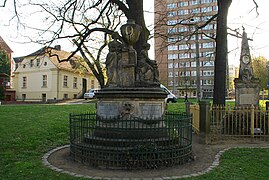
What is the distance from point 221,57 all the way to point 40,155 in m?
10.3

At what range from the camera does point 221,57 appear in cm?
1375

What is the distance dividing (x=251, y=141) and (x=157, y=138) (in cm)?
521

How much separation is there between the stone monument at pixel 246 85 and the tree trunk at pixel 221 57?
0.88m

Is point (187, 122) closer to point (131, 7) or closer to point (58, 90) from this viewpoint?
point (131, 7)

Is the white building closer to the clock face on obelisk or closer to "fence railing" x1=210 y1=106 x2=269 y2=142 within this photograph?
the clock face on obelisk

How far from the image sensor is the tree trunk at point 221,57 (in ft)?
44.9

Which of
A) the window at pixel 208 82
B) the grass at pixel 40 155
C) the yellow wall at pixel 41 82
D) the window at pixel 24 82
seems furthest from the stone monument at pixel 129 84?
the window at pixel 208 82

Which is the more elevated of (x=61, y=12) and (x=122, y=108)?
(x=61, y=12)

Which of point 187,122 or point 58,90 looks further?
point 58,90

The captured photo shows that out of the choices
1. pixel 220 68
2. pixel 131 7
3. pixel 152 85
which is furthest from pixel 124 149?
pixel 220 68

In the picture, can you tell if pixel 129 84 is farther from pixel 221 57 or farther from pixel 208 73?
pixel 208 73

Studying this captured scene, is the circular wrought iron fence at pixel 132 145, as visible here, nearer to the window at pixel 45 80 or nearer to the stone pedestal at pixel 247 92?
Answer: the stone pedestal at pixel 247 92

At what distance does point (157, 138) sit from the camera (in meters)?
7.22

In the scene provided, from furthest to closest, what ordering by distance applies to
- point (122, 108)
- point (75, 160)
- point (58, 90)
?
point (58, 90) → point (122, 108) → point (75, 160)
